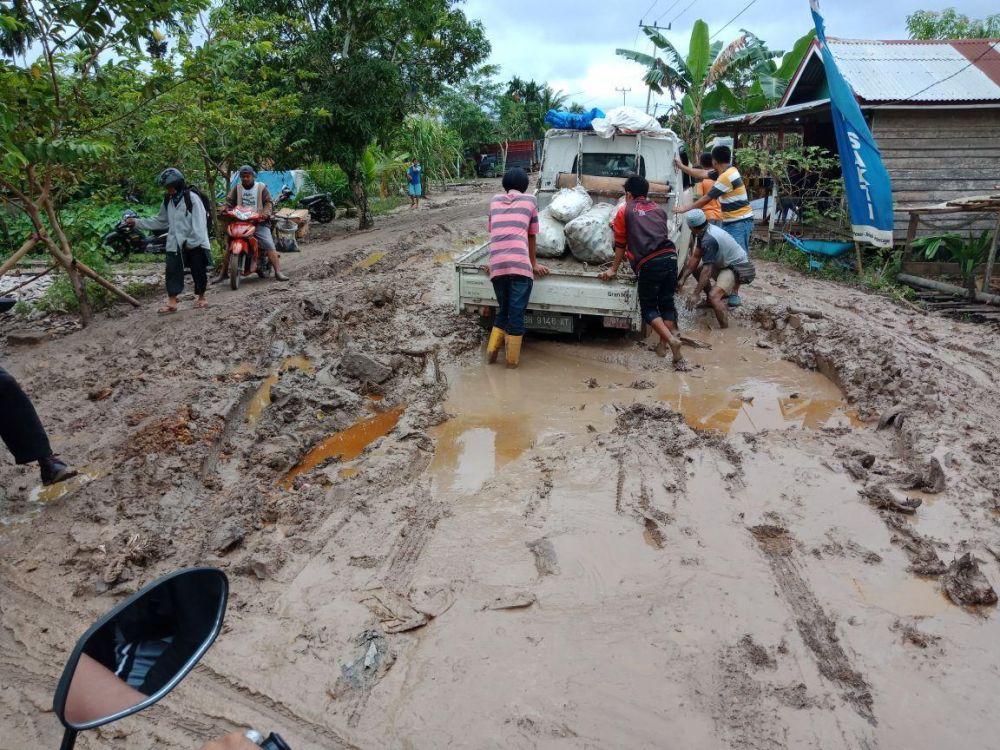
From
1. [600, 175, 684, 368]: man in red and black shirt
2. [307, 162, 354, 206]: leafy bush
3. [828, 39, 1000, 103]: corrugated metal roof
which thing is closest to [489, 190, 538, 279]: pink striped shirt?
[600, 175, 684, 368]: man in red and black shirt

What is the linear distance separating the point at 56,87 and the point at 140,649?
6.00 metres

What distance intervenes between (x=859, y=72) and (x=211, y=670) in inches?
510

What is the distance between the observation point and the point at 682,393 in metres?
5.85

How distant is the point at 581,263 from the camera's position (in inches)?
286

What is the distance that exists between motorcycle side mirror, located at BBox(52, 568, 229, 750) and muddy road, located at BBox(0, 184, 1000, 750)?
1.34 meters

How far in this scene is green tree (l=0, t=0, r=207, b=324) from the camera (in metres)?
4.75

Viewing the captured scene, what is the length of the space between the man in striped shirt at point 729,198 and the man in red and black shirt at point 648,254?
1511 millimetres

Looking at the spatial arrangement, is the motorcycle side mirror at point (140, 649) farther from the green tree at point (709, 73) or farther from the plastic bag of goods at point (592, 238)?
the green tree at point (709, 73)

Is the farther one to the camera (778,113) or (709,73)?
(709,73)

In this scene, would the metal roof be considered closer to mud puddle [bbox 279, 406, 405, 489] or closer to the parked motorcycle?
the parked motorcycle

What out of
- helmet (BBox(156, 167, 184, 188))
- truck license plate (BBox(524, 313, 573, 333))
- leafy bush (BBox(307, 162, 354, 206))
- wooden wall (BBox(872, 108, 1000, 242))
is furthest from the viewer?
leafy bush (BBox(307, 162, 354, 206))

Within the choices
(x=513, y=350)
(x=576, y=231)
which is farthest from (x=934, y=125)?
(x=513, y=350)

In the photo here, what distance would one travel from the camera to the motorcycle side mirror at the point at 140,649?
3.73ft

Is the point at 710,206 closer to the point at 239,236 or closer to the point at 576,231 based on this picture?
the point at 576,231
